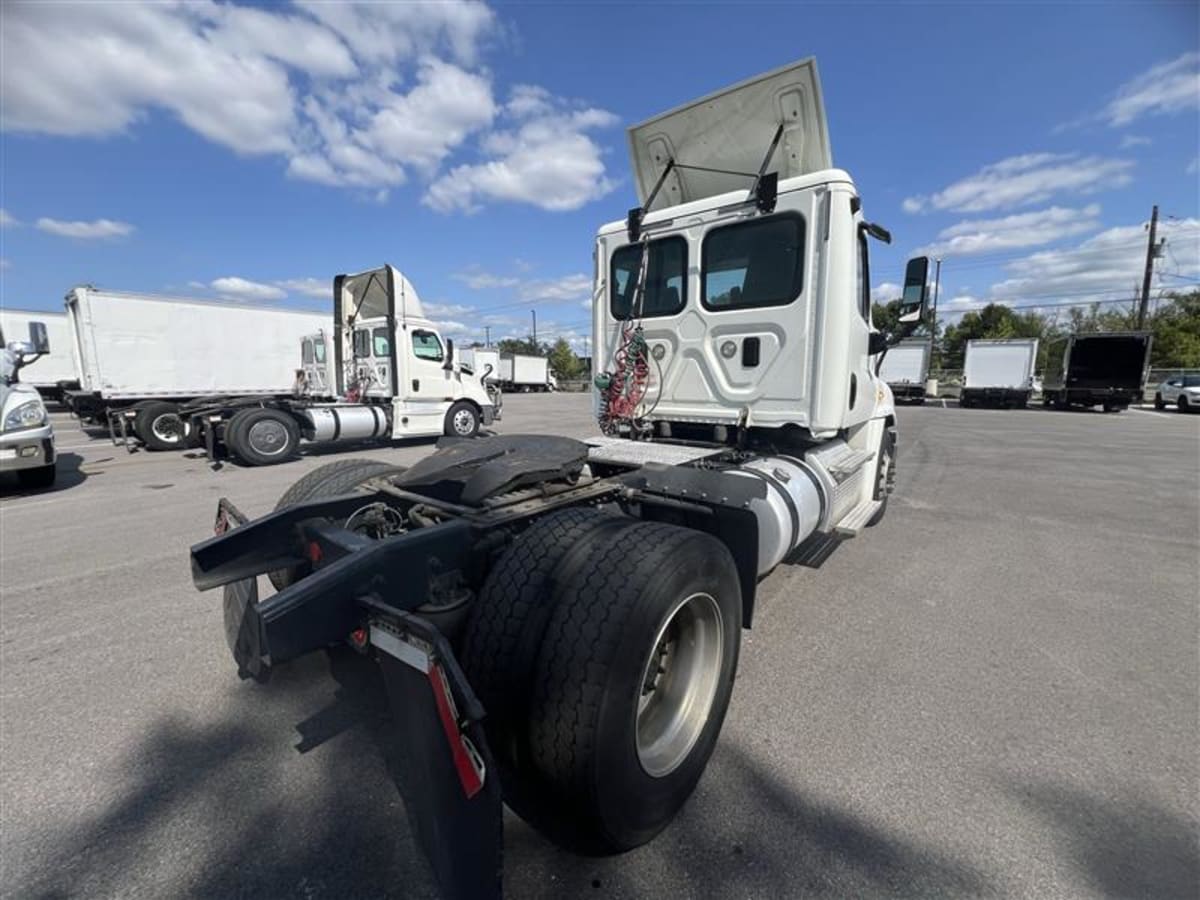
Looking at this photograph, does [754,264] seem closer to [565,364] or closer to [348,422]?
[348,422]

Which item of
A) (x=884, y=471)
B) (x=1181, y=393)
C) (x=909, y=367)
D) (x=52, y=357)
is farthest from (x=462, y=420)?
(x=1181, y=393)

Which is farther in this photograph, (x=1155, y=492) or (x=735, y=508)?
(x=1155, y=492)

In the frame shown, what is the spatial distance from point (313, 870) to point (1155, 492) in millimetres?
10720

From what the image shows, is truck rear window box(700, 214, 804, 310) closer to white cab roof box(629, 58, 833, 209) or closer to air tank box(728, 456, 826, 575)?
white cab roof box(629, 58, 833, 209)

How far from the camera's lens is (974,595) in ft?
13.3

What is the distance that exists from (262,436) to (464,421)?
431 centimetres

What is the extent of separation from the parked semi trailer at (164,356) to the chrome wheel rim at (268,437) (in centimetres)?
305

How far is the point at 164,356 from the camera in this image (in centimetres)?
1283

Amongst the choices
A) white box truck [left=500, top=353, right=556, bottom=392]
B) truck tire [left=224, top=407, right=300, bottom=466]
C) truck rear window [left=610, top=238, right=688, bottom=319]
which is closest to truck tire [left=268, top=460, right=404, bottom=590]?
truck rear window [left=610, top=238, right=688, bottom=319]

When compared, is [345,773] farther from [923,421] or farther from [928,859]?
[923,421]

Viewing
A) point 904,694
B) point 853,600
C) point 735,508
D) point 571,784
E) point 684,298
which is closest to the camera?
point 571,784

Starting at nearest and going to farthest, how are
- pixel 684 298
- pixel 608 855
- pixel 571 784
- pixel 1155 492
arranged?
1. pixel 571 784
2. pixel 608 855
3. pixel 684 298
4. pixel 1155 492

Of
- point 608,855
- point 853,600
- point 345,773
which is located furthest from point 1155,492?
point 345,773

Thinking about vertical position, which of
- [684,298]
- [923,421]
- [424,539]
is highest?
[684,298]
